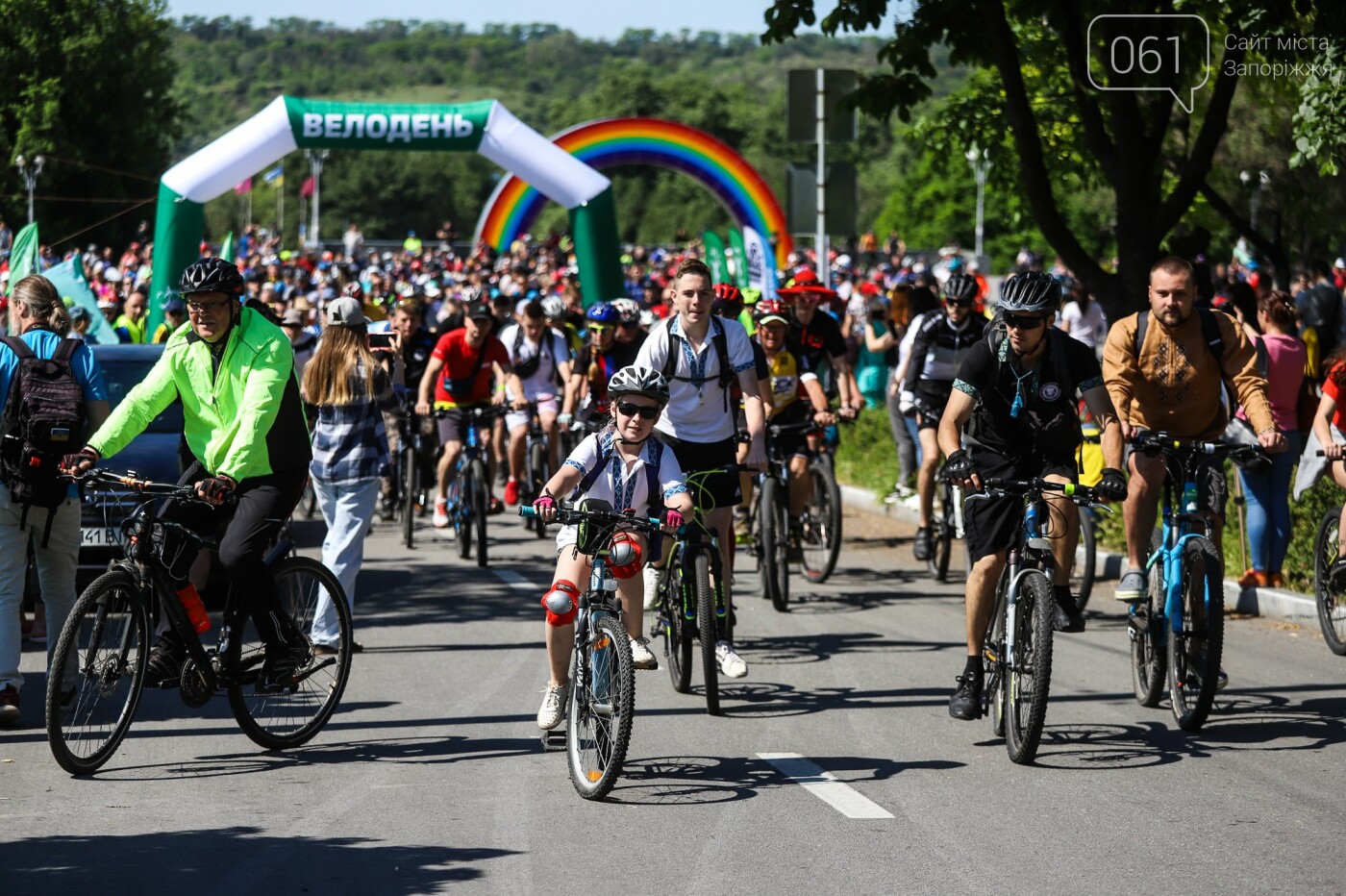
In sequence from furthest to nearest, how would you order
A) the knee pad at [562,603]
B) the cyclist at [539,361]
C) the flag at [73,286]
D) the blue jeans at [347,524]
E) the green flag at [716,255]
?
the green flag at [716,255] < the flag at [73,286] < the cyclist at [539,361] < the blue jeans at [347,524] < the knee pad at [562,603]

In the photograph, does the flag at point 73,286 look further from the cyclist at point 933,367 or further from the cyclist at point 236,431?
the cyclist at point 236,431

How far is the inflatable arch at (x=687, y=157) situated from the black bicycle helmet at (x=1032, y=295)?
22.7 m

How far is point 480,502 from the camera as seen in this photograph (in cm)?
1376

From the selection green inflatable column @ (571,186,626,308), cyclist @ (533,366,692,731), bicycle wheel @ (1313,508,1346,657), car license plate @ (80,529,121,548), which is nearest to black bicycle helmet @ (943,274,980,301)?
bicycle wheel @ (1313,508,1346,657)

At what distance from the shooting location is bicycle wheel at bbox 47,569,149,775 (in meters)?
6.85

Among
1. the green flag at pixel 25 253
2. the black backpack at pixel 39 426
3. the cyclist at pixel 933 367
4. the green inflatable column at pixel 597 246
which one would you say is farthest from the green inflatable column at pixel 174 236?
the black backpack at pixel 39 426

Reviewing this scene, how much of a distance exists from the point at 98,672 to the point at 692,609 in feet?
8.87

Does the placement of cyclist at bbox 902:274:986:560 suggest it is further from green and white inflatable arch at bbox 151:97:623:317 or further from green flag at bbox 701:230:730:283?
green flag at bbox 701:230:730:283

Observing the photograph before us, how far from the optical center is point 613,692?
6.64m

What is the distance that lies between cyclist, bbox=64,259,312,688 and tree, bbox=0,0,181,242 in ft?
30.4

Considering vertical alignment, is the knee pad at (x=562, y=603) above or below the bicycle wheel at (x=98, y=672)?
above

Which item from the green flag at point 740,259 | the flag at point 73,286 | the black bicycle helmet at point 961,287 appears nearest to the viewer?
the black bicycle helmet at point 961,287

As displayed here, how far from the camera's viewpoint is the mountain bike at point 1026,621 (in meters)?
7.10

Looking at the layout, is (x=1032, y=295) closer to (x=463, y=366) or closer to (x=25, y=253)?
(x=463, y=366)
